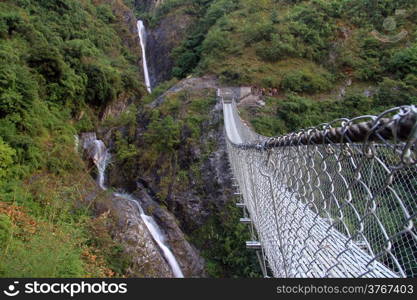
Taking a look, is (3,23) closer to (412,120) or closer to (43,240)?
(43,240)

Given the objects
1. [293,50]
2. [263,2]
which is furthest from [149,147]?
[263,2]

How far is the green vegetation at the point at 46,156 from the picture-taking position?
2912mm

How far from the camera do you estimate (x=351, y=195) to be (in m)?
0.91

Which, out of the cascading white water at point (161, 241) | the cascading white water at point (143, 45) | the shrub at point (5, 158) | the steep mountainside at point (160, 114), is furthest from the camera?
the cascading white water at point (143, 45)

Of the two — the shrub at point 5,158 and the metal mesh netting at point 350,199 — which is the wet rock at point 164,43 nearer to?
the shrub at point 5,158

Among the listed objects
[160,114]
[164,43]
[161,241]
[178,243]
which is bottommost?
[178,243]

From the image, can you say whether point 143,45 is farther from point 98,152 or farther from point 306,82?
point 98,152

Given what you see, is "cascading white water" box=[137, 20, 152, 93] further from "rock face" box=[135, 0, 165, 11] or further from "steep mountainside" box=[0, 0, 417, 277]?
"steep mountainside" box=[0, 0, 417, 277]

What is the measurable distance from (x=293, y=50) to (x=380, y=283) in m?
11.9

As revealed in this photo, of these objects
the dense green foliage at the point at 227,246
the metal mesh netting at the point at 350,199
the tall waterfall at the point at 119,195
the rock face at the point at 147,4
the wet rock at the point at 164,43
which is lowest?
the dense green foliage at the point at 227,246

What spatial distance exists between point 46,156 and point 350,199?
6.11 metres

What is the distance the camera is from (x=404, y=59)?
9.70 m

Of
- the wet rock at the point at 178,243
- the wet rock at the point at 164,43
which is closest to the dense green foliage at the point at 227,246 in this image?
the wet rock at the point at 178,243

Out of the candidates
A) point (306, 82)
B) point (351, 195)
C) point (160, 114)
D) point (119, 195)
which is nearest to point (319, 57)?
point (306, 82)
